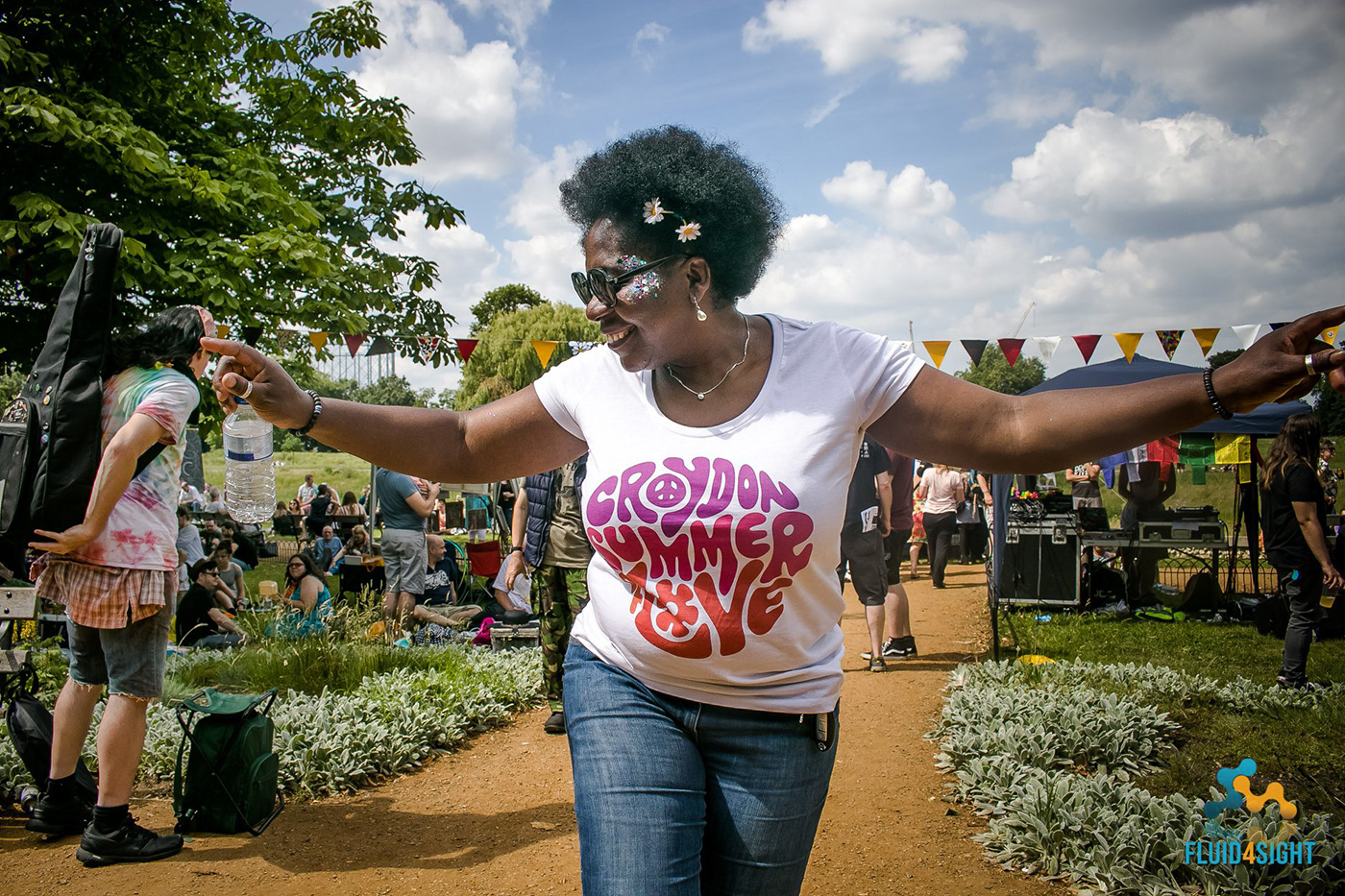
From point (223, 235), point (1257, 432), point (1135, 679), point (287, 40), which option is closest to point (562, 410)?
point (1135, 679)

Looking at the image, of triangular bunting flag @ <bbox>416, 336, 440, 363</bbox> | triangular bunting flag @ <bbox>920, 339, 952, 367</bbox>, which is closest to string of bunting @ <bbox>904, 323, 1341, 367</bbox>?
triangular bunting flag @ <bbox>920, 339, 952, 367</bbox>

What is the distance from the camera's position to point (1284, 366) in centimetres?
181

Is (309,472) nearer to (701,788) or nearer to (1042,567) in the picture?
(1042,567)

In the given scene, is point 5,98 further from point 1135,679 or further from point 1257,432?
point 1257,432

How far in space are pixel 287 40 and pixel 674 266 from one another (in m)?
10.6

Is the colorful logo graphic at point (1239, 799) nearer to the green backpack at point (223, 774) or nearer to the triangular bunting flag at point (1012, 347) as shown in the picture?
the green backpack at point (223, 774)

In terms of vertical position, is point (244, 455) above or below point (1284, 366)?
below

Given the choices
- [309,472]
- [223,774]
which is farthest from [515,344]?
[223,774]

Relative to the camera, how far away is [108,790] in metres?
3.86

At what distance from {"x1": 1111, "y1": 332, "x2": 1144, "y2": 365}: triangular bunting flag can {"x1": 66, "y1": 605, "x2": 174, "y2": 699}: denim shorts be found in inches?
451

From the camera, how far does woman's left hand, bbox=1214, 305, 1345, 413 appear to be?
179 cm

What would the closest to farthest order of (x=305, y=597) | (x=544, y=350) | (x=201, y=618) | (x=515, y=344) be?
(x=201, y=618)
(x=305, y=597)
(x=544, y=350)
(x=515, y=344)

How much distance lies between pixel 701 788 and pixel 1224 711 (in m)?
5.65

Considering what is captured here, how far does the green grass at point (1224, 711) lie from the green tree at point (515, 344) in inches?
1432
